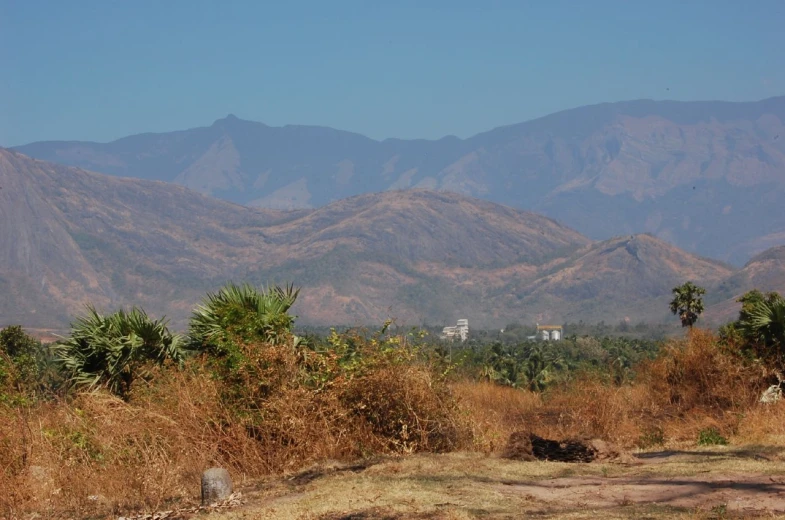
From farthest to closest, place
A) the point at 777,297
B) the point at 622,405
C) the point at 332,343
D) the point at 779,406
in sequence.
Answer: the point at 777,297, the point at 622,405, the point at 779,406, the point at 332,343

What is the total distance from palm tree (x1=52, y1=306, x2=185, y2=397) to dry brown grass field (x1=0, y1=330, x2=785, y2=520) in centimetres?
221

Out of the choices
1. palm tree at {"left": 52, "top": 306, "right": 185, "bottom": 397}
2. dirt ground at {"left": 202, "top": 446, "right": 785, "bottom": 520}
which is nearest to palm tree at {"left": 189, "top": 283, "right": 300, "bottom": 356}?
palm tree at {"left": 52, "top": 306, "right": 185, "bottom": 397}

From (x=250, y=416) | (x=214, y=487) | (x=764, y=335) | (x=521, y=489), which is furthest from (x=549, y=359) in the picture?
(x=214, y=487)

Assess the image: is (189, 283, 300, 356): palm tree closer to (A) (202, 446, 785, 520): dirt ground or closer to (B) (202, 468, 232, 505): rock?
(A) (202, 446, 785, 520): dirt ground

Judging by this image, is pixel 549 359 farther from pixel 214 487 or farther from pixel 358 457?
pixel 214 487

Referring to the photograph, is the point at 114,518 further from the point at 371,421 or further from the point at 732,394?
the point at 732,394

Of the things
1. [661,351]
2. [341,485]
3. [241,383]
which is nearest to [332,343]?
[241,383]

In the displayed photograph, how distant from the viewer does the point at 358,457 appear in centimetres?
1388

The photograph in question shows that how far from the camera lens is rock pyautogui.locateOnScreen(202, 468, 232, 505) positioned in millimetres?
11477

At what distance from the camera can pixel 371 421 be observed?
1432 cm

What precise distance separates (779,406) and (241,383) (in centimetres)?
881

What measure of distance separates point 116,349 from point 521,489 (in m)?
9.97

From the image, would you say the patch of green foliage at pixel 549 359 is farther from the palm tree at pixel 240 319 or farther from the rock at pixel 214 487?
the rock at pixel 214 487

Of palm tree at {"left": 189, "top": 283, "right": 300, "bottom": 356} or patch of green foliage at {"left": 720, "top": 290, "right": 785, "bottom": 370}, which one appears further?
patch of green foliage at {"left": 720, "top": 290, "right": 785, "bottom": 370}
